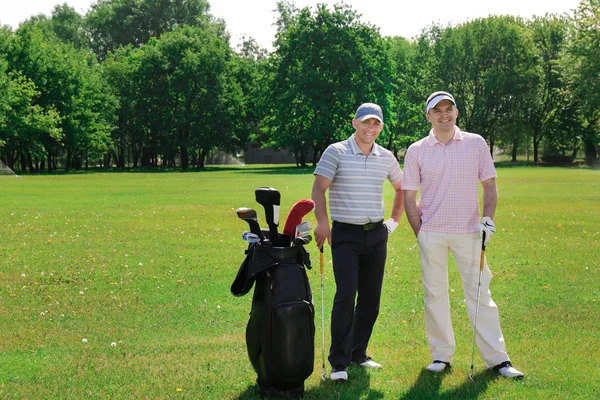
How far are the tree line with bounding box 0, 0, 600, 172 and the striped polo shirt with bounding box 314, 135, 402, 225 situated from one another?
51.3 m

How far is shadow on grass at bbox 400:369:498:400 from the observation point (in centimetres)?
534

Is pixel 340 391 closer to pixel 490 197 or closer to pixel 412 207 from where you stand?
pixel 412 207

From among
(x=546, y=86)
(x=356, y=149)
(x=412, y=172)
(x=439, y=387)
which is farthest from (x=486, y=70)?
(x=439, y=387)

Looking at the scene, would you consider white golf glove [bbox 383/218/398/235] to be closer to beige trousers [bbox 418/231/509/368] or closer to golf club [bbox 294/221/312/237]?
beige trousers [bbox 418/231/509/368]

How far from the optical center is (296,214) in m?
5.30

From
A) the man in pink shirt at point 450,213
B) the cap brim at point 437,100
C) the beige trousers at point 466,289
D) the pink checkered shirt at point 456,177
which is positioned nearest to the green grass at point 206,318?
the beige trousers at point 466,289

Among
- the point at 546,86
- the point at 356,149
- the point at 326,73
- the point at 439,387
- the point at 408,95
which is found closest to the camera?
the point at 439,387

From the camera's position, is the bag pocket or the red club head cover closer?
the bag pocket

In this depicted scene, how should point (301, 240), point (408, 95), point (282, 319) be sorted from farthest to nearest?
1. point (408, 95)
2. point (301, 240)
3. point (282, 319)

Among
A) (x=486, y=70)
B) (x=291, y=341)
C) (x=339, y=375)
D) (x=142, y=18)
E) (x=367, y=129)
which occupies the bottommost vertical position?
(x=339, y=375)

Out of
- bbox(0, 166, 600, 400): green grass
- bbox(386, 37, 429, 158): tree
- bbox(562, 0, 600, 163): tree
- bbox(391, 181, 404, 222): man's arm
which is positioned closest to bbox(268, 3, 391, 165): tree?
bbox(386, 37, 429, 158): tree

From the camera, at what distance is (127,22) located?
281 ft

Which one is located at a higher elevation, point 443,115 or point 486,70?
point 486,70

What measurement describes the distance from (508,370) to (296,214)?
2144 millimetres
